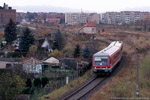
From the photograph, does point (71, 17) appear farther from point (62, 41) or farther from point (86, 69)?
point (86, 69)

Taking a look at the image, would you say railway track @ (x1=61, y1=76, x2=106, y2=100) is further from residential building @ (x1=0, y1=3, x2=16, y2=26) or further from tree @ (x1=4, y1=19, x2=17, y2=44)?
residential building @ (x1=0, y1=3, x2=16, y2=26)

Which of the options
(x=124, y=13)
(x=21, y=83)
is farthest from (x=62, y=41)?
(x=124, y=13)

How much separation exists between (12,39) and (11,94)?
2644cm

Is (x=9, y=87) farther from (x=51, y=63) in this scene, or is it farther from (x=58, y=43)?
(x=58, y=43)

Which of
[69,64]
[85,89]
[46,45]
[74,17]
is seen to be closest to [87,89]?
[85,89]

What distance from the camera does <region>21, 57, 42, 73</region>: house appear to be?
24916 millimetres

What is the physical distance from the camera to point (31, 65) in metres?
25.1

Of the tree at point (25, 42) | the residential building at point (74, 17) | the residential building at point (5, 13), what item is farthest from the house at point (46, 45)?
the residential building at point (74, 17)

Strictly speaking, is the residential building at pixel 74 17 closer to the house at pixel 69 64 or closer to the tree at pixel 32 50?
the tree at pixel 32 50

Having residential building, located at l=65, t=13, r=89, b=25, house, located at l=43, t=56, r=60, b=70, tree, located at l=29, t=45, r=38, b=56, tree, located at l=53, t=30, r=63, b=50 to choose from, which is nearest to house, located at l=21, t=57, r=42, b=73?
house, located at l=43, t=56, r=60, b=70

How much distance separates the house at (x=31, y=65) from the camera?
24916 mm

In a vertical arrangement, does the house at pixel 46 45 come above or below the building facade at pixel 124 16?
below

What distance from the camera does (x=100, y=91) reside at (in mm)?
14914

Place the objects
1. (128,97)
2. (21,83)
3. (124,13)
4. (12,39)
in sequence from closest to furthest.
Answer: (128,97) < (21,83) < (12,39) < (124,13)
